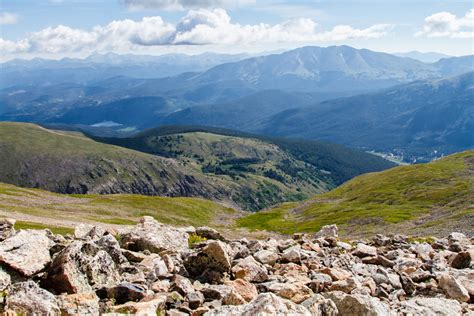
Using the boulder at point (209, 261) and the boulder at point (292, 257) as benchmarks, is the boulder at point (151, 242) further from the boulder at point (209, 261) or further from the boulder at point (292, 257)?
the boulder at point (292, 257)

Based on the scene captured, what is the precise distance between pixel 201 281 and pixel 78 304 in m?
6.95

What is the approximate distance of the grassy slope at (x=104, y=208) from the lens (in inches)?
3767

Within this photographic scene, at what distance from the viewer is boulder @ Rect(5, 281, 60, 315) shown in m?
12.6

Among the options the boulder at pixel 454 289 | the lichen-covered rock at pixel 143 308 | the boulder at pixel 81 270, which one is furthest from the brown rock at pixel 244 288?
the boulder at pixel 454 289

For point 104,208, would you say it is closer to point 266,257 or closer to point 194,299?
point 266,257

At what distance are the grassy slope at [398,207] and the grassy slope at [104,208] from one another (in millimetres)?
21533

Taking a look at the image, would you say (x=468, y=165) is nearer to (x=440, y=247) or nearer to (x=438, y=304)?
(x=440, y=247)

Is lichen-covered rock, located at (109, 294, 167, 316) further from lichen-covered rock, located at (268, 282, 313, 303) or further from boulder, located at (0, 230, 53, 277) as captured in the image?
lichen-covered rock, located at (268, 282, 313, 303)

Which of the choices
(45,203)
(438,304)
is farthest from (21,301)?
(45,203)

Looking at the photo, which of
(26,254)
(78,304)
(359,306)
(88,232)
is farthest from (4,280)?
(359,306)

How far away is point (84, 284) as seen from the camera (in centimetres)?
1611

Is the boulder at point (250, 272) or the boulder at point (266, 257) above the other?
the boulder at point (250, 272)

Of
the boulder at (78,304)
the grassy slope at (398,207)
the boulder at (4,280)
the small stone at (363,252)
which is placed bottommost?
the grassy slope at (398,207)

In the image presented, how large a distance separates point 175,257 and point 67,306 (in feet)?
30.1
